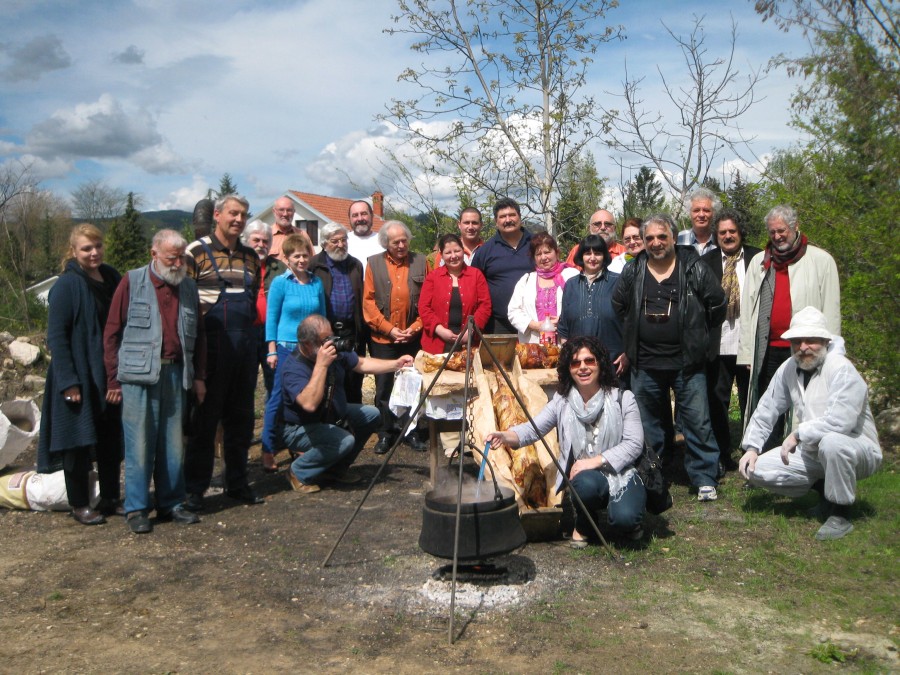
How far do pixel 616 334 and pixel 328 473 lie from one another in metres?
2.56

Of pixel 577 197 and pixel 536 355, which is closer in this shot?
pixel 536 355

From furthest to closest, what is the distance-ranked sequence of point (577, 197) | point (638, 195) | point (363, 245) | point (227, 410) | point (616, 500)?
point (638, 195) < point (577, 197) < point (363, 245) < point (227, 410) < point (616, 500)

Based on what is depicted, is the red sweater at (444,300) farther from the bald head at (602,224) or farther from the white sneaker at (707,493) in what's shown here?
the white sneaker at (707,493)

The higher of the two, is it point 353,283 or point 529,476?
point 353,283

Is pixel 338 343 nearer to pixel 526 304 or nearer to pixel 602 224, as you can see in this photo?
pixel 526 304

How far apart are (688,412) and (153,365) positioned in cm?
370

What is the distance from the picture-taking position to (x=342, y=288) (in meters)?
7.02

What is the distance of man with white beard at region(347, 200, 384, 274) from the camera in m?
7.60

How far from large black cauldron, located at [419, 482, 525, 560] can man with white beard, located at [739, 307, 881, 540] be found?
1975 mm

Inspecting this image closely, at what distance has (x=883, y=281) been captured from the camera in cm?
667

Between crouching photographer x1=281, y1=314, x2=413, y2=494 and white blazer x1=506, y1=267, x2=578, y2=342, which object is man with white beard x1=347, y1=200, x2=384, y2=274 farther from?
white blazer x1=506, y1=267, x2=578, y2=342

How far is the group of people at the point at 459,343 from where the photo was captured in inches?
193

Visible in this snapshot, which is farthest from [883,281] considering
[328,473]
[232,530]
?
[232,530]

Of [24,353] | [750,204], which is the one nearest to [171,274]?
[750,204]
